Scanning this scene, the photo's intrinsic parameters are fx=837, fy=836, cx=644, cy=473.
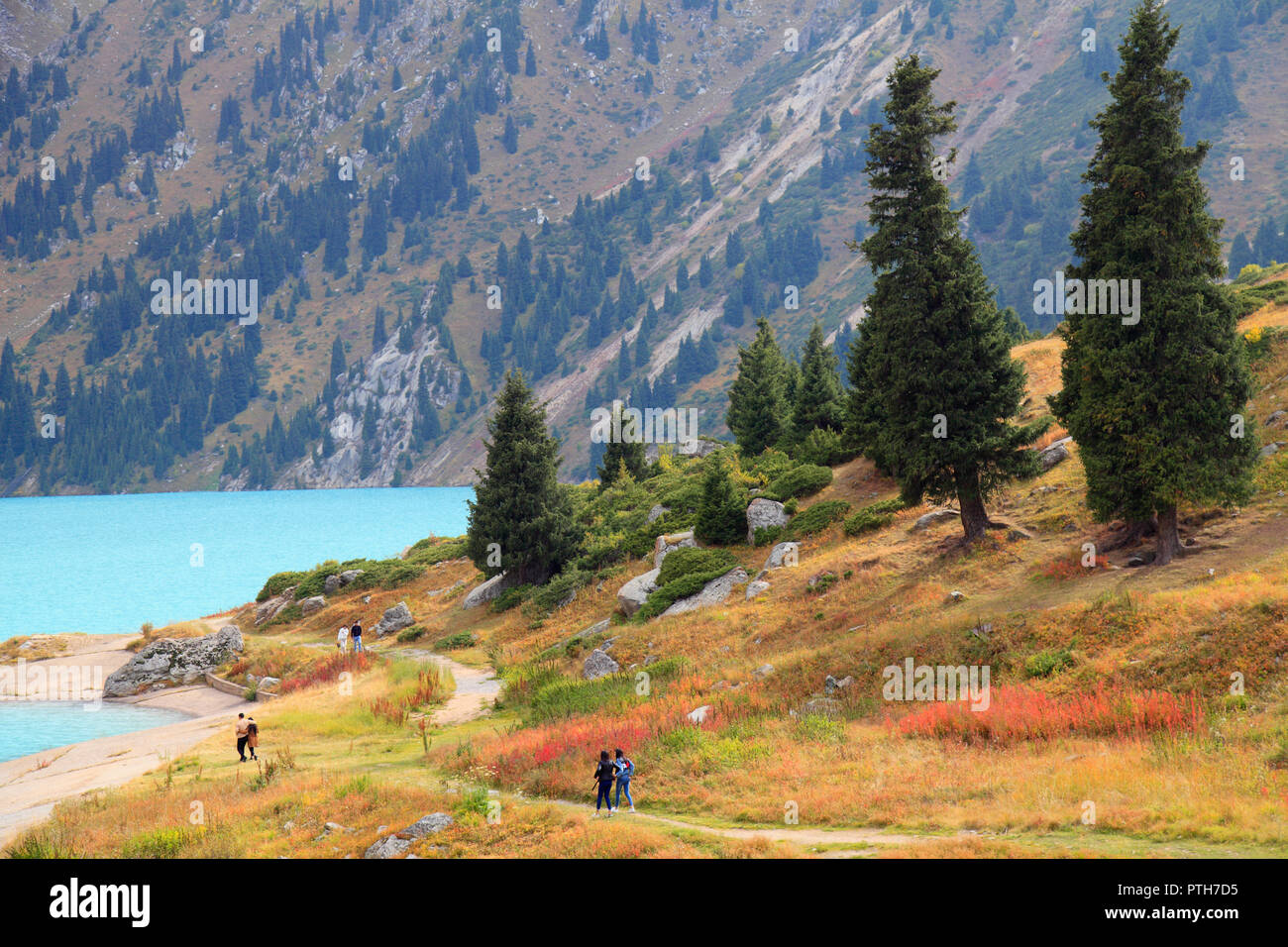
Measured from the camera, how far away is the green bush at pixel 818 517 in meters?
37.2

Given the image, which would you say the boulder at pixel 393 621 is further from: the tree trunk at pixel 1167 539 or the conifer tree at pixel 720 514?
the tree trunk at pixel 1167 539

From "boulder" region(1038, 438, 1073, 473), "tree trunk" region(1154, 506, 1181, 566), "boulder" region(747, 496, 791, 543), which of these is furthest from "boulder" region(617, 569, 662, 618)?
"tree trunk" region(1154, 506, 1181, 566)

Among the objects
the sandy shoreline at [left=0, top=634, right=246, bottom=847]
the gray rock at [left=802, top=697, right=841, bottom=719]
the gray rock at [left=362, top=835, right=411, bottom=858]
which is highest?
the gray rock at [left=802, top=697, right=841, bottom=719]

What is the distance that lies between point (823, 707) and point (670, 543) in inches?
787

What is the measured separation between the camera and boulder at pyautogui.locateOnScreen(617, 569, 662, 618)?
3612 centimetres

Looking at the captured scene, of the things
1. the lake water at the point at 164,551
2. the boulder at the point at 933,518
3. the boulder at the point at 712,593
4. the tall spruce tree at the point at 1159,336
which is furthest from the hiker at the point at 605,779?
the lake water at the point at 164,551

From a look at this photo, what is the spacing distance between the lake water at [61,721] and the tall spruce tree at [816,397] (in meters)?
38.0

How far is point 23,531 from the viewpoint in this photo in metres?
130

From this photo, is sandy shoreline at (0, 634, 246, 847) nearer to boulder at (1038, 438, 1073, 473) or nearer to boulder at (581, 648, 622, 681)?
boulder at (581, 648, 622, 681)

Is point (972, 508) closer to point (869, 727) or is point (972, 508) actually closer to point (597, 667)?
point (869, 727)

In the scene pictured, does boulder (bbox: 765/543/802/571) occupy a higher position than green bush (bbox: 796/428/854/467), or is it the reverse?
green bush (bbox: 796/428/854/467)

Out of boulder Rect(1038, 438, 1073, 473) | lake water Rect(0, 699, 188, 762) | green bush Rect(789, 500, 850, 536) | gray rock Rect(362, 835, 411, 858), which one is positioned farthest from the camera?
green bush Rect(789, 500, 850, 536)

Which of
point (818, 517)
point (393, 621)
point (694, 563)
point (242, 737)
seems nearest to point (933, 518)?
point (818, 517)

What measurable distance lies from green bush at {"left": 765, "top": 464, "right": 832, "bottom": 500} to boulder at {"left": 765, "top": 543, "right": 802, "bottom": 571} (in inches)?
253
